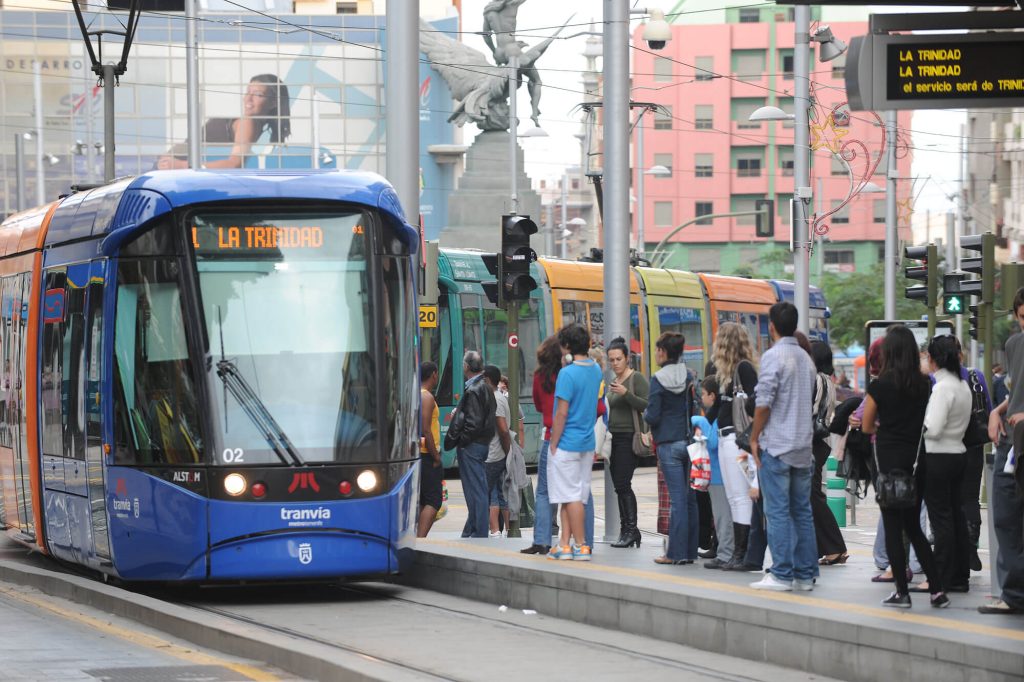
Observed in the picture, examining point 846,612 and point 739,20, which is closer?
point 846,612

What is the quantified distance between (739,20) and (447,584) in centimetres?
8866

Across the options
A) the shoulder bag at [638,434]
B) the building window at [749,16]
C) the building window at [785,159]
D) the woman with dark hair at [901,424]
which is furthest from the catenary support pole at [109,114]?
the building window at [749,16]

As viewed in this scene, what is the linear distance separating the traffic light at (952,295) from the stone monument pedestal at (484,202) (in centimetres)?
2221

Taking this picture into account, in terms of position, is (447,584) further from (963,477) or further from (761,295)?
(761,295)

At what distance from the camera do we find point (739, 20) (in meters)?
98.8

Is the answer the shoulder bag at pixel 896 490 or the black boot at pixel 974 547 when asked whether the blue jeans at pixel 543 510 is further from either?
the shoulder bag at pixel 896 490

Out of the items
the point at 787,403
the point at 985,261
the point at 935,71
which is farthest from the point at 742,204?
the point at 935,71

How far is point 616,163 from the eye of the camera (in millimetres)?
15805

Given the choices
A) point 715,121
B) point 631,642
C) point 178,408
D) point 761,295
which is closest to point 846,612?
point 631,642

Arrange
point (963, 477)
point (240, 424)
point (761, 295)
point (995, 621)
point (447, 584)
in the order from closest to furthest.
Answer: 1. point (995, 621)
2. point (963, 477)
3. point (240, 424)
4. point (447, 584)
5. point (761, 295)

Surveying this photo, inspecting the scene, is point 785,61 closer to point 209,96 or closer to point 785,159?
point 785,159

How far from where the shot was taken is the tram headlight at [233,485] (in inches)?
474

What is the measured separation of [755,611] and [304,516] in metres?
3.68

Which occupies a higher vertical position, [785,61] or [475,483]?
[785,61]
